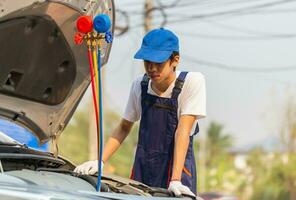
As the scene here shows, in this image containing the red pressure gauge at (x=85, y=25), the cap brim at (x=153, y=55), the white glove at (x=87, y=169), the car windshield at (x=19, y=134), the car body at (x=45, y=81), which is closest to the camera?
the red pressure gauge at (x=85, y=25)

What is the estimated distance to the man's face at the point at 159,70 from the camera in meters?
4.64

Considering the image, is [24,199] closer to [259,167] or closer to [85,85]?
[85,85]

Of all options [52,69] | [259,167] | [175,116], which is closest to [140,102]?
[175,116]

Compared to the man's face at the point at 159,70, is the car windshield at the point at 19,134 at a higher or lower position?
lower

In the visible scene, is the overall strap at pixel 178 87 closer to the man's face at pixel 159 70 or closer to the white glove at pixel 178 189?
the man's face at pixel 159 70

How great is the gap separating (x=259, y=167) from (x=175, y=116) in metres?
54.2

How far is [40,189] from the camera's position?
340 centimetres

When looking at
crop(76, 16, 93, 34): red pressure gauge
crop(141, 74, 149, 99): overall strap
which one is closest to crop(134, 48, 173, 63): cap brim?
crop(141, 74, 149, 99): overall strap

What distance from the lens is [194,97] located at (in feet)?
15.6

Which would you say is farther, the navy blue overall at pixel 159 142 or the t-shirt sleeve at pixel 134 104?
the t-shirt sleeve at pixel 134 104

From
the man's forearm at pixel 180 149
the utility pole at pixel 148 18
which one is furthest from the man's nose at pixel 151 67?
the utility pole at pixel 148 18

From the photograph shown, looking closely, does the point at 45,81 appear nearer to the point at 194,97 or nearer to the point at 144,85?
the point at 144,85

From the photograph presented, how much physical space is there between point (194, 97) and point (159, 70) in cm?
28

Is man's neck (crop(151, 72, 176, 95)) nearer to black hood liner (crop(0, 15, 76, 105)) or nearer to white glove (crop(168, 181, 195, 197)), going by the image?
black hood liner (crop(0, 15, 76, 105))
